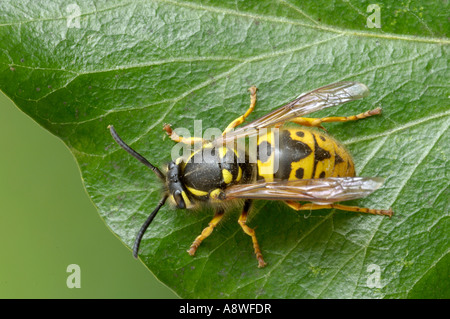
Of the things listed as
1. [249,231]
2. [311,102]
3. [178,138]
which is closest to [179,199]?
[178,138]

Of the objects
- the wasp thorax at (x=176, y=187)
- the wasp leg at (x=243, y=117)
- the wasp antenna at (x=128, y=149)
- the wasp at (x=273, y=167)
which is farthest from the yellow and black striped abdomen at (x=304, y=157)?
the wasp antenna at (x=128, y=149)

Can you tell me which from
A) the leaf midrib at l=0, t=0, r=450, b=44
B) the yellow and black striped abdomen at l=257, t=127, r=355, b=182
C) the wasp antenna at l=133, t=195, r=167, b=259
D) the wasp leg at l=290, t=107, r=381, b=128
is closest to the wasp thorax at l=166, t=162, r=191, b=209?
the wasp antenna at l=133, t=195, r=167, b=259

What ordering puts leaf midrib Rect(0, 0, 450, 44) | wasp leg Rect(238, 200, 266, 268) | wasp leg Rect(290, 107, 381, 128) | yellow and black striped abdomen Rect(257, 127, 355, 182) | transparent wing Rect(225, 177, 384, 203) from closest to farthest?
transparent wing Rect(225, 177, 384, 203) < yellow and black striped abdomen Rect(257, 127, 355, 182) < leaf midrib Rect(0, 0, 450, 44) < wasp leg Rect(290, 107, 381, 128) < wasp leg Rect(238, 200, 266, 268)

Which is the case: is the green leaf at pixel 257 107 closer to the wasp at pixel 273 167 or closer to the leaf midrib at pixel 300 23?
the leaf midrib at pixel 300 23

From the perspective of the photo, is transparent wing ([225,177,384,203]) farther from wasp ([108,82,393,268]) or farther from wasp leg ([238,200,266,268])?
wasp leg ([238,200,266,268])

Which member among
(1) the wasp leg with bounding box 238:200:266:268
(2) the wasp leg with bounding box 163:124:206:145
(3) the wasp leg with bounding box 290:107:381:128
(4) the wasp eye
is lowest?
(1) the wasp leg with bounding box 238:200:266:268

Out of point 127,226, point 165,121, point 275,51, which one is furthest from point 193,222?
point 275,51

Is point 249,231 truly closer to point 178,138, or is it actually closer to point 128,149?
point 178,138
